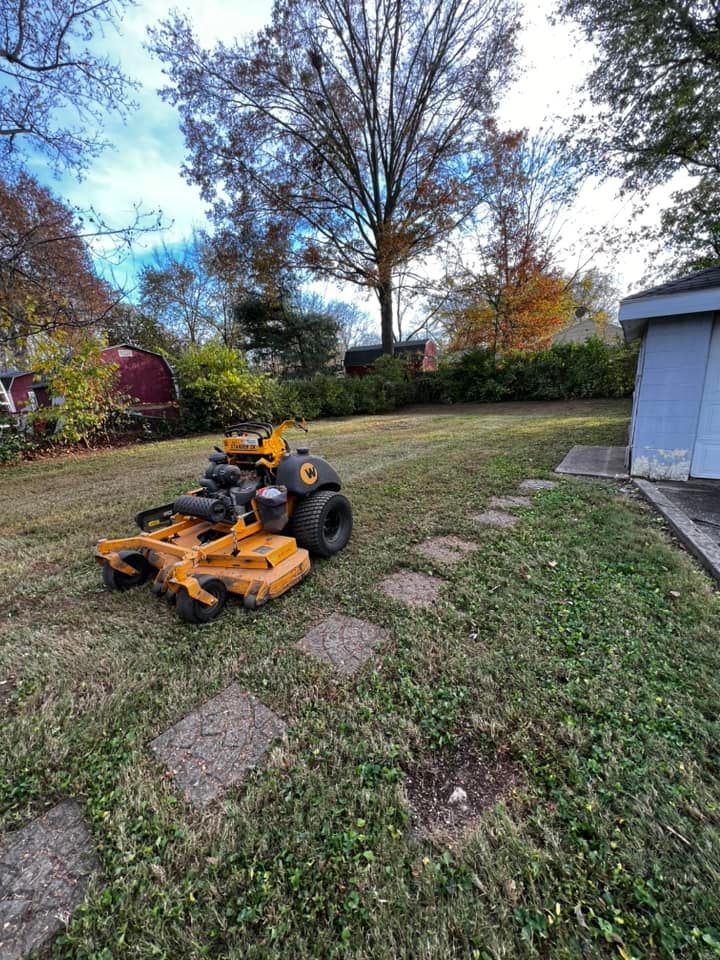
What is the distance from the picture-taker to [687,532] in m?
3.07

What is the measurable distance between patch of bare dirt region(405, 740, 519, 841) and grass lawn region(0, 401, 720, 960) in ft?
0.11

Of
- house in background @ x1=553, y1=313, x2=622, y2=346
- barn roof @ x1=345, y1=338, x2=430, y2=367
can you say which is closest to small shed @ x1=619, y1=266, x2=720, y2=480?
barn roof @ x1=345, y1=338, x2=430, y2=367

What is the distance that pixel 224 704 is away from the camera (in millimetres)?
1691

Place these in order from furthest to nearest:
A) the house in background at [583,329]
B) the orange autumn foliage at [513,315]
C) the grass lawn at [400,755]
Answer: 1. the house in background at [583,329]
2. the orange autumn foliage at [513,315]
3. the grass lawn at [400,755]

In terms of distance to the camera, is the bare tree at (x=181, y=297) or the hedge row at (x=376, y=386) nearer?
the hedge row at (x=376, y=386)

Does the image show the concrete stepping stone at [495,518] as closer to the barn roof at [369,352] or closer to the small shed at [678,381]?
the small shed at [678,381]

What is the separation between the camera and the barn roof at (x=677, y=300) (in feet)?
13.1

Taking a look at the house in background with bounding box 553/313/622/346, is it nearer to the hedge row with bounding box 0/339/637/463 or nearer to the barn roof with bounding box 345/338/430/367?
the barn roof with bounding box 345/338/430/367

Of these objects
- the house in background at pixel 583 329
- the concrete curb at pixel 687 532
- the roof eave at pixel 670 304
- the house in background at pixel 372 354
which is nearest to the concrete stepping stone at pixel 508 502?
the concrete curb at pixel 687 532

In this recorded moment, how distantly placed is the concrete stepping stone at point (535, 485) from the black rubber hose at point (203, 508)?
3.41m

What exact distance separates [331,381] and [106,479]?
962 cm

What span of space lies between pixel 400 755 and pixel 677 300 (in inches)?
205

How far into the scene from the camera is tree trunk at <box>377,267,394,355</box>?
1565 centimetres

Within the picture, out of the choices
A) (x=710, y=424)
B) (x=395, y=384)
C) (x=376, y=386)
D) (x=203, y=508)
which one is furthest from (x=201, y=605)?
(x=395, y=384)
